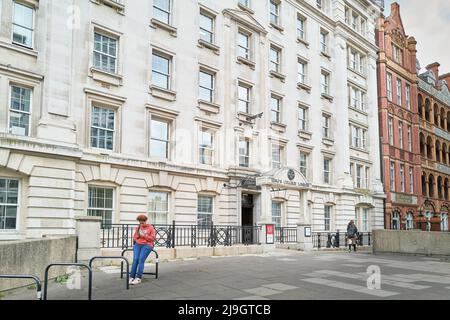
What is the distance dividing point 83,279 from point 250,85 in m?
16.7

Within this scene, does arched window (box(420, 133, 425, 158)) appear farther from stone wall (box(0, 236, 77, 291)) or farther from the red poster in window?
stone wall (box(0, 236, 77, 291))

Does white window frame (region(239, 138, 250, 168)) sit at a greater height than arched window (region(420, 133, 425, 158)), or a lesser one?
lesser

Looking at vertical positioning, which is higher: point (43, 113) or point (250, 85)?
point (250, 85)

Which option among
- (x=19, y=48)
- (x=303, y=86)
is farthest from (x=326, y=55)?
(x=19, y=48)

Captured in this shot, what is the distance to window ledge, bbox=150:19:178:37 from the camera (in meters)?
19.8

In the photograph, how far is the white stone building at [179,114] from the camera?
15.3 metres

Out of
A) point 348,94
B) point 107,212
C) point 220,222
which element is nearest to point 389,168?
point 348,94

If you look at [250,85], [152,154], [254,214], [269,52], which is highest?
[269,52]

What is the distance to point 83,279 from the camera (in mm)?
10633

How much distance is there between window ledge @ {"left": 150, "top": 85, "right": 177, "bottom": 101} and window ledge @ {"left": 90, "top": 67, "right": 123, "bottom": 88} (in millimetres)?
1762

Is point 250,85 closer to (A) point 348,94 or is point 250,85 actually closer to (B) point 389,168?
(A) point 348,94

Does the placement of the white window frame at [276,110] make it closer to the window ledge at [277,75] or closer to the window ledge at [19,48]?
the window ledge at [277,75]

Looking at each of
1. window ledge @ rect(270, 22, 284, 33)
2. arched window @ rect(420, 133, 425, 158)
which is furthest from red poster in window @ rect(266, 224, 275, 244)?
arched window @ rect(420, 133, 425, 158)
